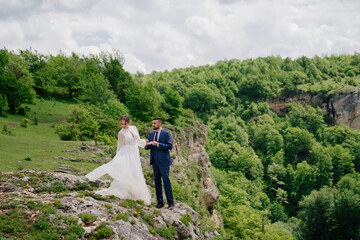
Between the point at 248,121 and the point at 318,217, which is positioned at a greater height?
the point at 248,121

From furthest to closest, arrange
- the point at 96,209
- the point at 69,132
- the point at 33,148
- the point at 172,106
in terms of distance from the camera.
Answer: the point at 172,106, the point at 69,132, the point at 33,148, the point at 96,209

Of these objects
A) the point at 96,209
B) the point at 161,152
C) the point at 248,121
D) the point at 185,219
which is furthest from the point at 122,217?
the point at 248,121

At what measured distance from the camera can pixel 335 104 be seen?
99125mm

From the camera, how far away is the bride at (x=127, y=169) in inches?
341

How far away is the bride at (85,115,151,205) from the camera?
8.67m

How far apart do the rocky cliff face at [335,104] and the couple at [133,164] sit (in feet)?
347

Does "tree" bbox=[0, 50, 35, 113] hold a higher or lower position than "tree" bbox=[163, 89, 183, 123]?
higher

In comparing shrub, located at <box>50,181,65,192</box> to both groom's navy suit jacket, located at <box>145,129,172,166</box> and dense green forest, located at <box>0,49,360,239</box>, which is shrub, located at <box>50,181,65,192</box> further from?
dense green forest, located at <box>0,49,360,239</box>

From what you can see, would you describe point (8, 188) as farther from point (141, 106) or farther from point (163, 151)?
point (141, 106)

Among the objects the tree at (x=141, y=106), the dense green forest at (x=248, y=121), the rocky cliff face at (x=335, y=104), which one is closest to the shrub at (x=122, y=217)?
the dense green forest at (x=248, y=121)

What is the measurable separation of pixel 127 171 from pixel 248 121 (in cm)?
9826

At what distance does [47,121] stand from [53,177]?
90.9 ft

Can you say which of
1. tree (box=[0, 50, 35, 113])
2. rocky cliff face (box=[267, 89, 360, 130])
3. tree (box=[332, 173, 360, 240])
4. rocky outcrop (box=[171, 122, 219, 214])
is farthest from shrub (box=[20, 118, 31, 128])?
rocky cliff face (box=[267, 89, 360, 130])

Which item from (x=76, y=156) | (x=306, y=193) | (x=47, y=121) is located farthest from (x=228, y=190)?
(x=76, y=156)
